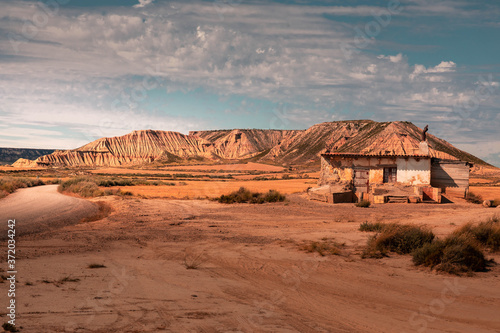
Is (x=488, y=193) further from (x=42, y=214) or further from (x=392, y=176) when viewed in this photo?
(x=42, y=214)

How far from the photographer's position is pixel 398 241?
443 inches

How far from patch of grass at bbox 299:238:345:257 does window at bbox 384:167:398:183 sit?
51.3 feet

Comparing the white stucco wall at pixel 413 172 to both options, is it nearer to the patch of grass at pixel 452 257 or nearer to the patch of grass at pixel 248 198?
the patch of grass at pixel 248 198

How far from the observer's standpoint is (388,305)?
A: 7086mm

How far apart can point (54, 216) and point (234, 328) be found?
14.6 m

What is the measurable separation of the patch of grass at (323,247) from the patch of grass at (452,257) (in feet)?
7.13

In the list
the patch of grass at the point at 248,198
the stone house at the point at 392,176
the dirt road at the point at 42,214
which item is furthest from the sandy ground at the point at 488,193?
the dirt road at the point at 42,214

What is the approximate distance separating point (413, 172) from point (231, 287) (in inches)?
858

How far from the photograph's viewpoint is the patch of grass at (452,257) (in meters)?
9.08

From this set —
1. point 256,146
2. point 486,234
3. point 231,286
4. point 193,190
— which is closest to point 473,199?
point 486,234

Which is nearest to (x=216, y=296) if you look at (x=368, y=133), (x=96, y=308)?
(x=96, y=308)

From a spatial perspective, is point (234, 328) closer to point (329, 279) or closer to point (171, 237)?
point (329, 279)

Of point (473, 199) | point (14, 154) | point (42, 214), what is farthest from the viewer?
point (14, 154)

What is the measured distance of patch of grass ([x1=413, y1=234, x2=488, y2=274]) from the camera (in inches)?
357
